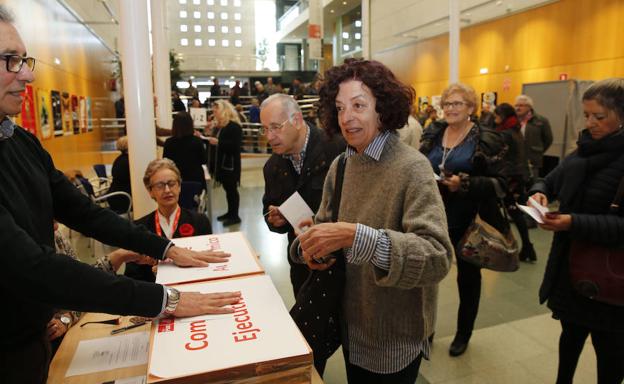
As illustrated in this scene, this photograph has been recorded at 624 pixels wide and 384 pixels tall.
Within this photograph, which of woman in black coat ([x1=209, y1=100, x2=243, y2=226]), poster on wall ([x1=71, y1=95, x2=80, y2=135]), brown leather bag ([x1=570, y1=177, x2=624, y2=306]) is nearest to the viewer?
brown leather bag ([x1=570, y1=177, x2=624, y2=306])

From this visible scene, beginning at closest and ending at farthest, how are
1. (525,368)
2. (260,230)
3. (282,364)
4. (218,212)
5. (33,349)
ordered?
(282,364) < (33,349) < (525,368) < (260,230) < (218,212)

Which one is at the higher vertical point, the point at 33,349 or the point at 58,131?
the point at 58,131

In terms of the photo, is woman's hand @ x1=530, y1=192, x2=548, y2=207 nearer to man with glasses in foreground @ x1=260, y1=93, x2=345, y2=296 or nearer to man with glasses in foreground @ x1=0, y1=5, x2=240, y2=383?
man with glasses in foreground @ x1=260, y1=93, x2=345, y2=296

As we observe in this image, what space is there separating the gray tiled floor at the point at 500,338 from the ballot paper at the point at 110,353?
1.58 meters

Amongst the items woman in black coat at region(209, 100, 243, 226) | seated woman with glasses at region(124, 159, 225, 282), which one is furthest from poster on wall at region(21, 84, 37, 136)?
seated woman with glasses at region(124, 159, 225, 282)

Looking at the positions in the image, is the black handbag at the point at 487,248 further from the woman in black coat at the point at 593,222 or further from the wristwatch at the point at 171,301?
the wristwatch at the point at 171,301

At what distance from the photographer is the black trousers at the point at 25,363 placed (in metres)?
1.12

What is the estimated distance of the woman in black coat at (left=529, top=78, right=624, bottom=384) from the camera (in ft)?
6.17

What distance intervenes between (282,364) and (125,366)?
0.67 m

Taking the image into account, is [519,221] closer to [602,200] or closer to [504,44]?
[602,200]

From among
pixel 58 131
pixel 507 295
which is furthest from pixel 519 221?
pixel 58 131

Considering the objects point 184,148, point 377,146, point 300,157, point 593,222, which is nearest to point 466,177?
point 593,222

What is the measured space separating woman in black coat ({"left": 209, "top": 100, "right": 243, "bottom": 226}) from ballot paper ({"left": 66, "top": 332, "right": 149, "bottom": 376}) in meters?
5.02

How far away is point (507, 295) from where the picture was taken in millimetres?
3936
